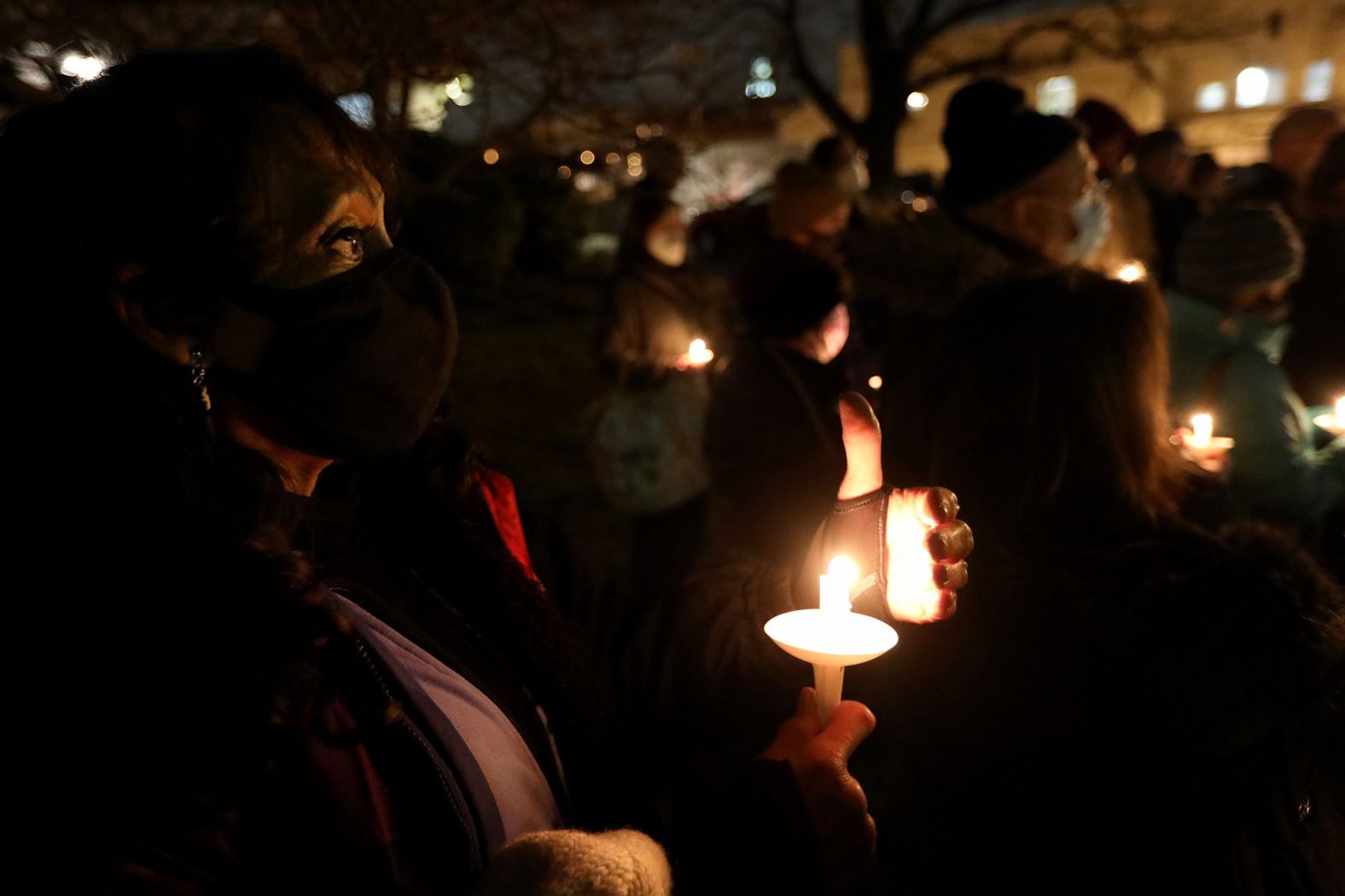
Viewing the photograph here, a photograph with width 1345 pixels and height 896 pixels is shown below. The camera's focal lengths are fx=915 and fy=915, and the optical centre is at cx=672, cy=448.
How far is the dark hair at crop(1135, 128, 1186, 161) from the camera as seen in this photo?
611 centimetres

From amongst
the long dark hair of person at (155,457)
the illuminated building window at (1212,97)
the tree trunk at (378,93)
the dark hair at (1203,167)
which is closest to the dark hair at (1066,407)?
the long dark hair of person at (155,457)

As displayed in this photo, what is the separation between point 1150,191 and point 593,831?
5.70m

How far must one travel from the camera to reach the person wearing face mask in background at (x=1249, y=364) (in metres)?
3.13

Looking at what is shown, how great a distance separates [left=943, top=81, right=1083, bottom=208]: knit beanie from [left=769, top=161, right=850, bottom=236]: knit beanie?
1.59 metres

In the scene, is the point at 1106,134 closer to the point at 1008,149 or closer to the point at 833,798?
the point at 1008,149

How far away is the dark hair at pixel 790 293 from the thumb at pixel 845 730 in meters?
2.32

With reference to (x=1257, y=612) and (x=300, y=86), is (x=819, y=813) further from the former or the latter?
(x=300, y=86)

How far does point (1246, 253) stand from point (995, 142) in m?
1.05

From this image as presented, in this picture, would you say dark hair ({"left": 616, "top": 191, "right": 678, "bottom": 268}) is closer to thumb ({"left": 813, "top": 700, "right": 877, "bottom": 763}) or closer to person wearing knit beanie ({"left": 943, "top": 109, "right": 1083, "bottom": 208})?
person wearing knit beanie ({"left": 943, "top": 109, "right": 1083, "bottom": 208})

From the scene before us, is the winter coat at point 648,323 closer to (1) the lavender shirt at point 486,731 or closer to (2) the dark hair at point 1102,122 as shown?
(2) the dark hair at point 1102,122

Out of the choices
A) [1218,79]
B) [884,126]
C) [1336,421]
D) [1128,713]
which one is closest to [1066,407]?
[1128,713]

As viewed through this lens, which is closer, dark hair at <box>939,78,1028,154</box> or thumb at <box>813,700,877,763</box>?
thumb at <box>813,700,877,763</box>

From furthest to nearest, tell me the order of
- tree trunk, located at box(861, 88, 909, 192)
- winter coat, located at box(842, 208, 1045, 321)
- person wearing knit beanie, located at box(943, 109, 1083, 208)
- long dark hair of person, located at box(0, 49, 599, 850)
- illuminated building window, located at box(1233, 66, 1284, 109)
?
illuminated building window, located at box(1233, 66, 1284, 109) → tree trunk, located at box(861, 88, 909, 192) → winter coat, located at box(842, 208, 1045, 321) → person wearing knit beanie, located at box(943, 109, 1083, 208) → long dark hair of person, located at box(0, 49, 599, 850)

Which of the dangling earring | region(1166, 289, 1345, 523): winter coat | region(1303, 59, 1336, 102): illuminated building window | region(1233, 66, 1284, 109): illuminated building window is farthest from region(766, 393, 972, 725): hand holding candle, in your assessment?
region(1233, 66, 1284, 109): illuminated building window
